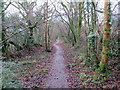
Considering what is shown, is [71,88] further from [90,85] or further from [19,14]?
[19,14]

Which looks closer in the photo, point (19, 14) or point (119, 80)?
point (119, 80)

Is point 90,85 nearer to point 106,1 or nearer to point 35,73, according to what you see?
point 35,73

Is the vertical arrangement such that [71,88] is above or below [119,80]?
below

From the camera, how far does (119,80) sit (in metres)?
6.75

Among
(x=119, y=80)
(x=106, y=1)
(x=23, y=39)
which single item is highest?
(x=106, y=1)

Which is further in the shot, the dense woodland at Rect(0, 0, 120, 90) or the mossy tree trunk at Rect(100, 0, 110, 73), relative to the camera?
the mossy tree trunk at Rect(100, 0, 110, 73)

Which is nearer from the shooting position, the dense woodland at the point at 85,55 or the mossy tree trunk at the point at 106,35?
the dense woodland at the point at 85,55

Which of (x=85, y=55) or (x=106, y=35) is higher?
(x=106, y=35)

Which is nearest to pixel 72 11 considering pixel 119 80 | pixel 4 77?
pixel 119 80

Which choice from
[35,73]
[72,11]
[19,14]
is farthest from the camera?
[72,11]

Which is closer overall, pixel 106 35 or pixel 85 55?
pixel 106 35

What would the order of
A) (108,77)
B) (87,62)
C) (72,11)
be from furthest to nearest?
1. (72,11)
2. (87,62)
3. (108,77)

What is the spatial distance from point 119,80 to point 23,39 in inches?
635

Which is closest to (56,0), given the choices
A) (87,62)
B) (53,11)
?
(53,11)
